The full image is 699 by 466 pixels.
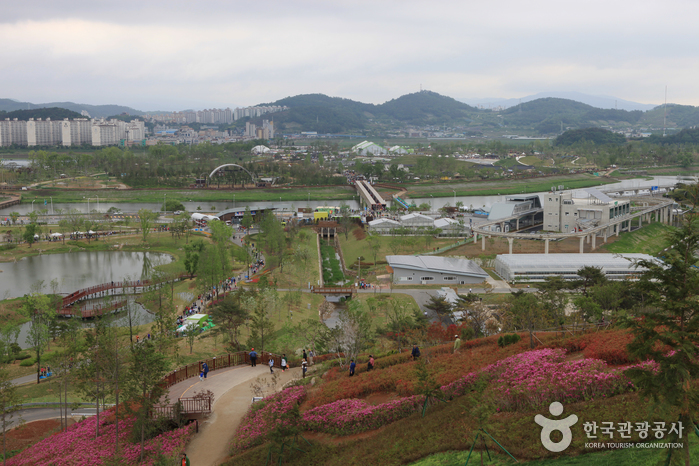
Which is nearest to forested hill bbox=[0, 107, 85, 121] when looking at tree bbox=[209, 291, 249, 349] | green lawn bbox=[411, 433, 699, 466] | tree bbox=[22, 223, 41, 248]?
tree bbox=[22, 223, 41, 248]

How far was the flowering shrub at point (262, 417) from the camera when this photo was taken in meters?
8.75

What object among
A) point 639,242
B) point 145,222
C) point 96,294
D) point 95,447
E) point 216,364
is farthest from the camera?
point 145,222

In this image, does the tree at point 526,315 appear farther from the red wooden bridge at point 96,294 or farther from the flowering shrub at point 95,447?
the red wooden bridge at point 96,294

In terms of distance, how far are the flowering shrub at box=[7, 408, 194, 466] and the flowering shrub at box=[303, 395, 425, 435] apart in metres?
2.17

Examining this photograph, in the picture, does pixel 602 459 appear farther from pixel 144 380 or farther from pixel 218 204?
pixel 218 204

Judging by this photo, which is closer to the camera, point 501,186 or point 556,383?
point 556,383

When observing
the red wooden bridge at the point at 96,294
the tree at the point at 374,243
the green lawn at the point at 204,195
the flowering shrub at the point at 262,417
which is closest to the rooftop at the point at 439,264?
the tree at the point at 374,243

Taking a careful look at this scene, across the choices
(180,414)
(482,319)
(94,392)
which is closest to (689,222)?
(180,414)

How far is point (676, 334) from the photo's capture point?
18.8ft

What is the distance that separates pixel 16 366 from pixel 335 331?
10539 millimetres

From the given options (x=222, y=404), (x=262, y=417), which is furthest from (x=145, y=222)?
(x=262, y=417)

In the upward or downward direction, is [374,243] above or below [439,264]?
above

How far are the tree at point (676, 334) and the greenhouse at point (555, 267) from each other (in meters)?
20.2

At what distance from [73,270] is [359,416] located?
2599cm
